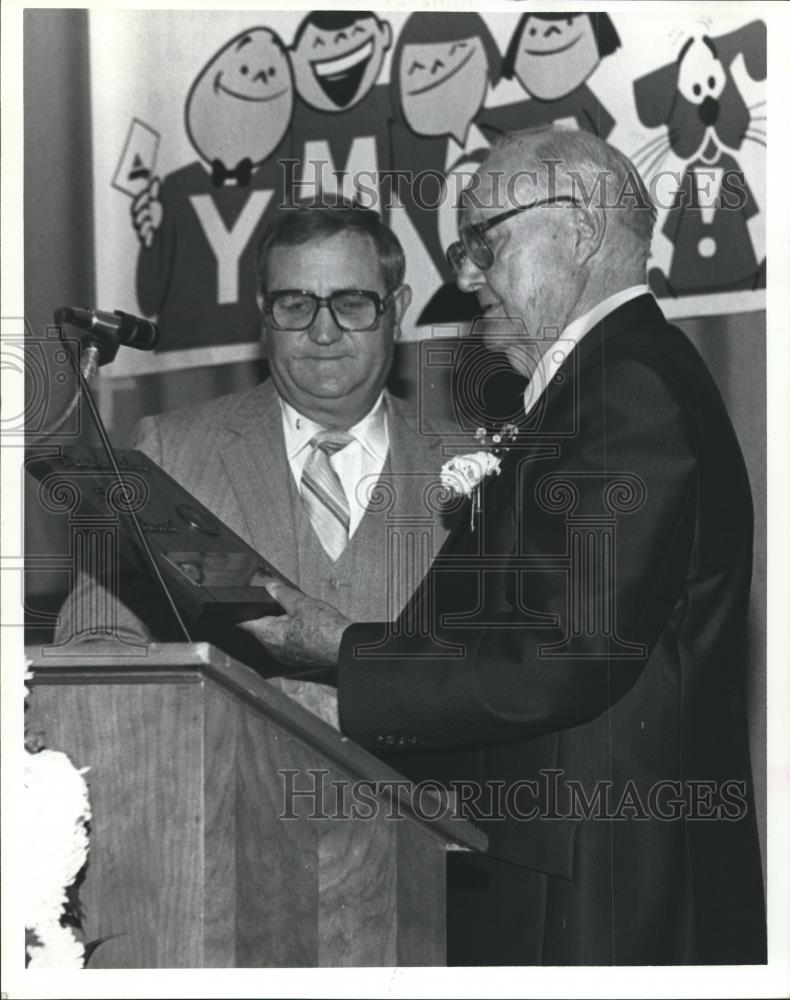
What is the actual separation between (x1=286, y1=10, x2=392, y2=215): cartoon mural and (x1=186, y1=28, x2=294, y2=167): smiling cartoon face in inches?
3.0

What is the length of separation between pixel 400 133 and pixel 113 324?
91 cm

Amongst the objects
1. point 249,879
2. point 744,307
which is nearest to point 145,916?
point 249,879

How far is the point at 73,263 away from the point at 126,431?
1.43 feet

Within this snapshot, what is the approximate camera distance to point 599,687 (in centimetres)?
381

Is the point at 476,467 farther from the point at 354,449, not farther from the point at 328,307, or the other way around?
the point at 328,307

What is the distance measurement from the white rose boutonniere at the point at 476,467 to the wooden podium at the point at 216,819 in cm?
91

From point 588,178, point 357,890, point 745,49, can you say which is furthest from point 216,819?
point 745,49

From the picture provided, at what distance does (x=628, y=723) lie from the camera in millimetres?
3848

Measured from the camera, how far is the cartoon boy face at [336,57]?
164 inches

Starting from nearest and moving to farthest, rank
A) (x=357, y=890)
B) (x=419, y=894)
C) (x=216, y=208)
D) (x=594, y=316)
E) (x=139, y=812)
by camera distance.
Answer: (x=139, y=812), (x=357, y=890), (x=419, y=894), (x=594, y=316), (x=216, y=208)

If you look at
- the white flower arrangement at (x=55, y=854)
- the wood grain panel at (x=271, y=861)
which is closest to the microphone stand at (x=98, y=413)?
the white flower arrangement at (x=55, y=854)

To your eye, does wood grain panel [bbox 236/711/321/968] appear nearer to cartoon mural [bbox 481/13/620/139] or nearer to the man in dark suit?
the man in dark suit

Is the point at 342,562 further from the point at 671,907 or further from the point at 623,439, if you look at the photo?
the point at 671,907

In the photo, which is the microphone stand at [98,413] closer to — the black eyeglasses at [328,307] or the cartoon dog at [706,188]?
the black eyeglasses at [328,307]
